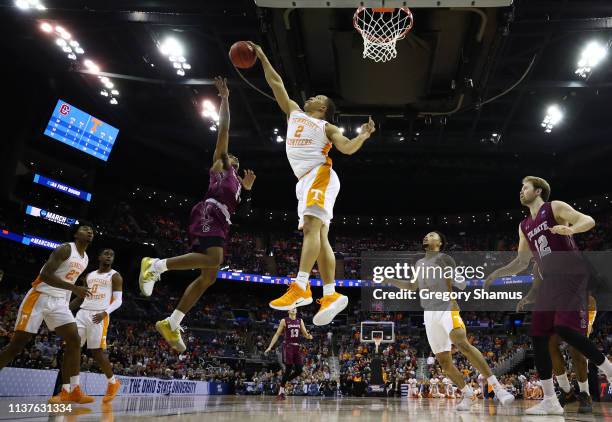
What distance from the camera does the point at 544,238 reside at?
508 cm

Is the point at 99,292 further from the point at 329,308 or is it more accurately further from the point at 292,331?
the point at 292,331

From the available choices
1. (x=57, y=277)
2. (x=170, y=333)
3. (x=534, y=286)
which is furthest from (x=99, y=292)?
(x=534, y=286)

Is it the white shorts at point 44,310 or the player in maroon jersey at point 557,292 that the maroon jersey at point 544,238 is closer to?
the player in maroon jersey at point 557,292

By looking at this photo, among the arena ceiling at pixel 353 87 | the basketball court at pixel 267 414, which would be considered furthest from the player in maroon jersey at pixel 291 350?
the arena ceiling at pixel 353 87

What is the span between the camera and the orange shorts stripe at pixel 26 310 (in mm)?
5562

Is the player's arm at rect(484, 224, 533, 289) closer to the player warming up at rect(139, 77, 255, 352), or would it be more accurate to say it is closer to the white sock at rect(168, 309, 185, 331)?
the player warming up at rect(139, 77, 255, 352)

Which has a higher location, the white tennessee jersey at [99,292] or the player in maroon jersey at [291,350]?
the white tennessee jersey at [99,292]

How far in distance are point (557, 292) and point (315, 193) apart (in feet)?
8.24

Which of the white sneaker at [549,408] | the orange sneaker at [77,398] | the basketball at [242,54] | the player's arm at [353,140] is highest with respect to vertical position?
the basketball at [242,54]

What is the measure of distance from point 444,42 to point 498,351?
1931 centimetres

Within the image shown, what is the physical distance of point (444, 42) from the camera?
28.1ft

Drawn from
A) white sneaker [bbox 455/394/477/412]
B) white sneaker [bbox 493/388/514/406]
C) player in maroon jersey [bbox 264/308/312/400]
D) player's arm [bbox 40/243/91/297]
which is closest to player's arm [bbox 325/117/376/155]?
player's arm [bbox 40/243/91/297]

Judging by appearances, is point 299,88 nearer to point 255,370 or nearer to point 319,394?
point 319,394

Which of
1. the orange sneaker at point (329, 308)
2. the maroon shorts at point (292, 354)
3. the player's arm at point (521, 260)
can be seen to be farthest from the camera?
the maroon shorts at point (292, 354)
